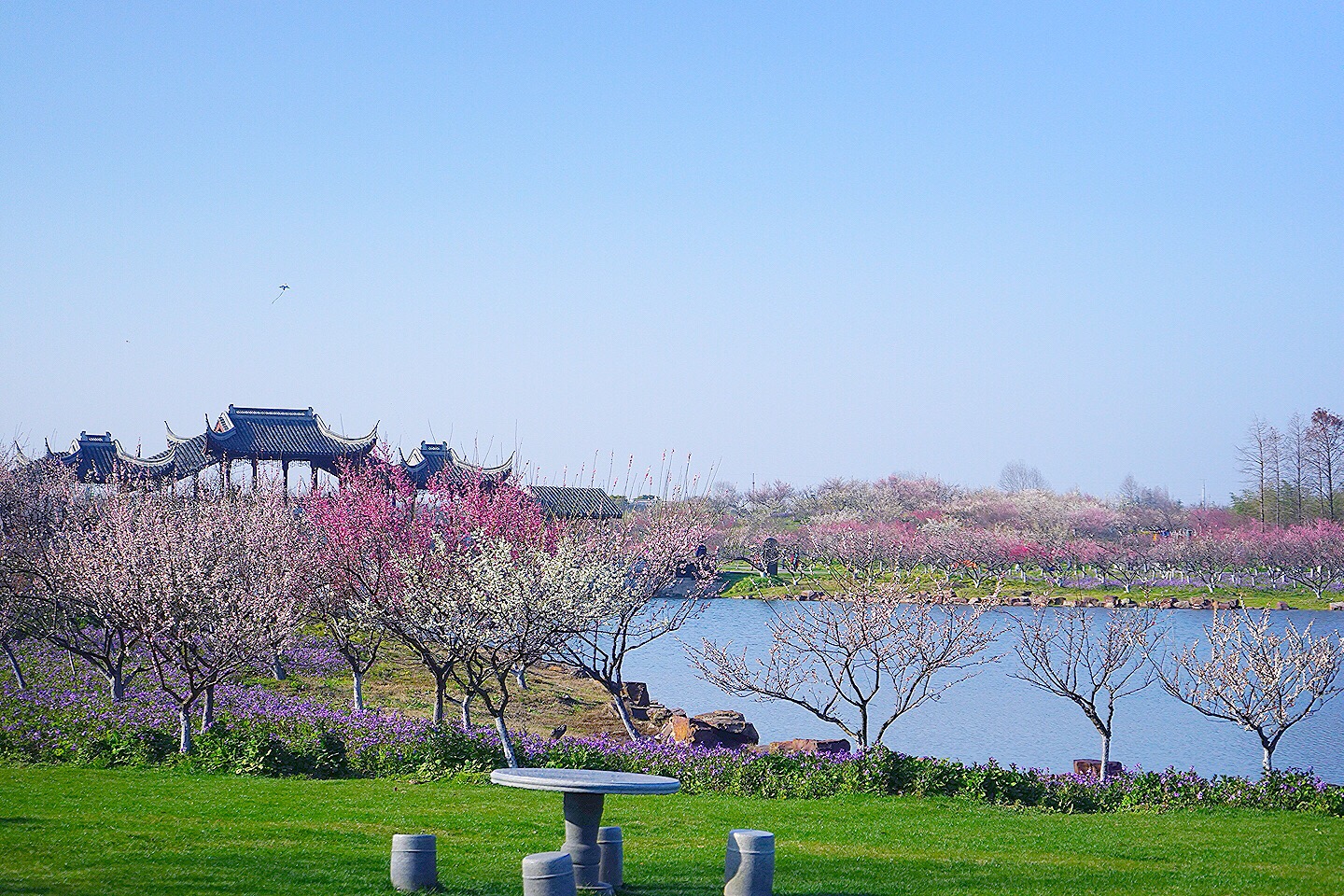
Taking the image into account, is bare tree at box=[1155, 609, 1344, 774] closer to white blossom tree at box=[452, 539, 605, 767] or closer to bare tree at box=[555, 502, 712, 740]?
bare tree at box=[555, 502, 712, 740]

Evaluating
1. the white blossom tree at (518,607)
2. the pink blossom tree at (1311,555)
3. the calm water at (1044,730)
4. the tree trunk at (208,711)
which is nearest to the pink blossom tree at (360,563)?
the white blossom tree at (518,607)

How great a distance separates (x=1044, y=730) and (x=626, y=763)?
38.1 feet

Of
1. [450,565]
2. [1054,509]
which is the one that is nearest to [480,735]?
[450,565]

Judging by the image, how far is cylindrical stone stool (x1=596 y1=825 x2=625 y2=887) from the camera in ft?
28.3

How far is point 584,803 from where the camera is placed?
28.1ft

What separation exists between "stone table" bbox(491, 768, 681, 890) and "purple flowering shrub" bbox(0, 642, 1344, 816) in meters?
5.56

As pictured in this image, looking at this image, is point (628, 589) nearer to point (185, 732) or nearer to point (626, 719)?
point (626, 719)

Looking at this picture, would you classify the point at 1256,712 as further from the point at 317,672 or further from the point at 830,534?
the point at 830,534

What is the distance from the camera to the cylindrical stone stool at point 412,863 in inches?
317

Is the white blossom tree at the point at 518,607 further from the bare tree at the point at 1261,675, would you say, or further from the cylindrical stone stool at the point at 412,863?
the bare tree at the point at 1261,675

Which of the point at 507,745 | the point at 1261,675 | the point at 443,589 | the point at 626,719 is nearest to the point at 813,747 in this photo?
the point at 626,719

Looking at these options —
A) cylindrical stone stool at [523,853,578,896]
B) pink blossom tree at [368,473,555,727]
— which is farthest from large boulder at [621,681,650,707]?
cylindrical stone stool at [523,853,578,896]

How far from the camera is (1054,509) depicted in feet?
275

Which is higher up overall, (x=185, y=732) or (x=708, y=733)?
(x=185, y=732)
